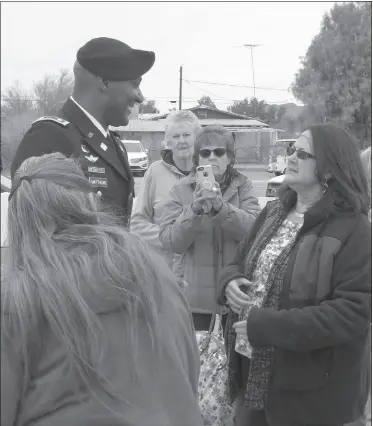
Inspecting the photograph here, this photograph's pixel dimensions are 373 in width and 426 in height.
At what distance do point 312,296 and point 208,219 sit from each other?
0.72 meters

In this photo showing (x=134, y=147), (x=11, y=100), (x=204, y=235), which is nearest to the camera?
(x=11, y=100)

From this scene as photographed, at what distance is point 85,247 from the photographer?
1.24 m

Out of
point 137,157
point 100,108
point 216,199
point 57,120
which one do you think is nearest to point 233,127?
point 137,157

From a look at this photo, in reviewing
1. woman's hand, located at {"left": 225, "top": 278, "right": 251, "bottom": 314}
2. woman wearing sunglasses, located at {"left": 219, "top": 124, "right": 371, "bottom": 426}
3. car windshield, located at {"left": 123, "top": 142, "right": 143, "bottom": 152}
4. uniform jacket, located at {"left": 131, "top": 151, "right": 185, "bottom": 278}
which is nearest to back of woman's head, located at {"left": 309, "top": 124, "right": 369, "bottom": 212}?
woman wearing sunglasses, located at {"left": 219, "top": 124, "right": 371, "bottom": 426}

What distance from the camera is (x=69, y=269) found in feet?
3.86

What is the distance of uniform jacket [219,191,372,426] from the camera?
74.5 inches

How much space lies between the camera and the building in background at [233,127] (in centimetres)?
1515

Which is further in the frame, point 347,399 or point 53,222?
point 347,399

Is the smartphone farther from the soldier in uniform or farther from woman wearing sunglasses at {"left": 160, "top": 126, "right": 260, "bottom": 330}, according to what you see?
the soldier in uniform

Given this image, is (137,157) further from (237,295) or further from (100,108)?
(237,295)

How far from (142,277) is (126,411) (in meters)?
0.28

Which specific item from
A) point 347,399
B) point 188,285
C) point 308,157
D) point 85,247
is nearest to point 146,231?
point 188,285

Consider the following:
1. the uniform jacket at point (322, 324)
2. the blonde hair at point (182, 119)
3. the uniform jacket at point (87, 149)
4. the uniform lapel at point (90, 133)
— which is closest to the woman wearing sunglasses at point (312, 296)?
the uniform jacket at point (322, 324)

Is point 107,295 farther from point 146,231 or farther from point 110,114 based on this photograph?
point 146,231
